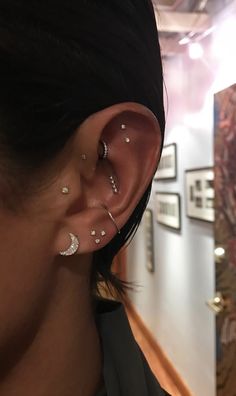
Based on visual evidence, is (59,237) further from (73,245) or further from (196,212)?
(196,212)

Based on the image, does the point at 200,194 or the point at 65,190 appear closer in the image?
the point at 65,190

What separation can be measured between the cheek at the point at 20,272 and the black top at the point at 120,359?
179mm

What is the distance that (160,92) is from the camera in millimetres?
629

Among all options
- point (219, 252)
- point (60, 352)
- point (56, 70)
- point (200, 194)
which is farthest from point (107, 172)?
point (200, 194)

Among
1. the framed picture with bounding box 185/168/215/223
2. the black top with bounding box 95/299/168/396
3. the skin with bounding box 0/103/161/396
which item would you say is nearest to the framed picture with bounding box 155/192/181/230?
the framed picture with bounding box 185/168/215/223

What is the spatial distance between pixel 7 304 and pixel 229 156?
168 cm

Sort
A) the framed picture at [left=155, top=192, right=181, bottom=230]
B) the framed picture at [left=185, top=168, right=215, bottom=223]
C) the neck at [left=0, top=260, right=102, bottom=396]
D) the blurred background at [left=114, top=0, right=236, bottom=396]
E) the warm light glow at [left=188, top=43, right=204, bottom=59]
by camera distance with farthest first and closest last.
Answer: the framed picture at [left=155, top=192, right=181, bottom=230] → the warm light glow at [left=188, top=43, right=204, bottom=59] → the framed picture at [left=185, top=168, right=215, bottom=223] → the blurred background at [left=114, top=0, right=236, bottom=396] → the neck at [left=0, top=260, right=102, bottom=396]

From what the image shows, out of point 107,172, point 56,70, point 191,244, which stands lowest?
point 191,244

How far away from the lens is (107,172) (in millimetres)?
570

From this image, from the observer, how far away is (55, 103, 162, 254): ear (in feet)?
1.76

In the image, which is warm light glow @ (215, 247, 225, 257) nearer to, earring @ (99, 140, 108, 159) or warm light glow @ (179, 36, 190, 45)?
warm light glow @ (179, 36, 190, 45)

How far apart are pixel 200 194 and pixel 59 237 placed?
2.11m

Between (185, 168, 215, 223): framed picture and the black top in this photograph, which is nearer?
the black top

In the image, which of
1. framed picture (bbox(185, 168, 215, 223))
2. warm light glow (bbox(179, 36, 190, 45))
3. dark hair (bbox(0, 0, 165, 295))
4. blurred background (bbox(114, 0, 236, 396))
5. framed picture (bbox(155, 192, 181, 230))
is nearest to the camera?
dark hair (bbox(0, 0, 165, 295))
